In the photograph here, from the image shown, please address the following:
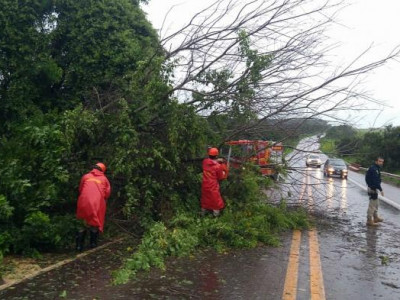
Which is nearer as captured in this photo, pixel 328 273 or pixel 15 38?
pixel 328 273

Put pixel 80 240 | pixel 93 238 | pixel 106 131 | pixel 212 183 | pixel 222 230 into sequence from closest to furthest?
pixel 80 240
pixel 93 238
pixel 222 230
pixel 106 131
pixel 212 183

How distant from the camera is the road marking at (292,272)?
5.11 meters

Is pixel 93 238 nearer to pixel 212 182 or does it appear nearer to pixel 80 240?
pixel 80 240

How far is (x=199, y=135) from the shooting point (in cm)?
891

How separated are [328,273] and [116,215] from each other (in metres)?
3.93

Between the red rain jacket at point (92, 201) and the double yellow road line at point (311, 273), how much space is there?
294cm

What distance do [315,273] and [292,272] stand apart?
319 mm

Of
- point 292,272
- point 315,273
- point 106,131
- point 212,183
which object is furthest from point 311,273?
point 106,131

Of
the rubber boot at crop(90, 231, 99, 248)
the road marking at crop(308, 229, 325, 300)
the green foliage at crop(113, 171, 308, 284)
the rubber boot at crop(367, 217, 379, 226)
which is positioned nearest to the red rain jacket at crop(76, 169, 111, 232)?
the rubber boot at crop(90, 231, 99, 248)

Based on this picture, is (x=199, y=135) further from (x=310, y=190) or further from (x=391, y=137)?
(x=391, y=137)

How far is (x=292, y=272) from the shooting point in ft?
19.7

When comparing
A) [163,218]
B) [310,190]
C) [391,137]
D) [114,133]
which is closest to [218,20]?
[114,133]

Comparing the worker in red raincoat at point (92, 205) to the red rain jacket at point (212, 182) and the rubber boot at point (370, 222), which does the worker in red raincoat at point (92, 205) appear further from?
the rubber boot at point (370, 222)

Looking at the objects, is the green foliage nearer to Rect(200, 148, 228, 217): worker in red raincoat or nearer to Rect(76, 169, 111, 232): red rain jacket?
Rect(200, 148, 228, 217): worker in red raincoat
